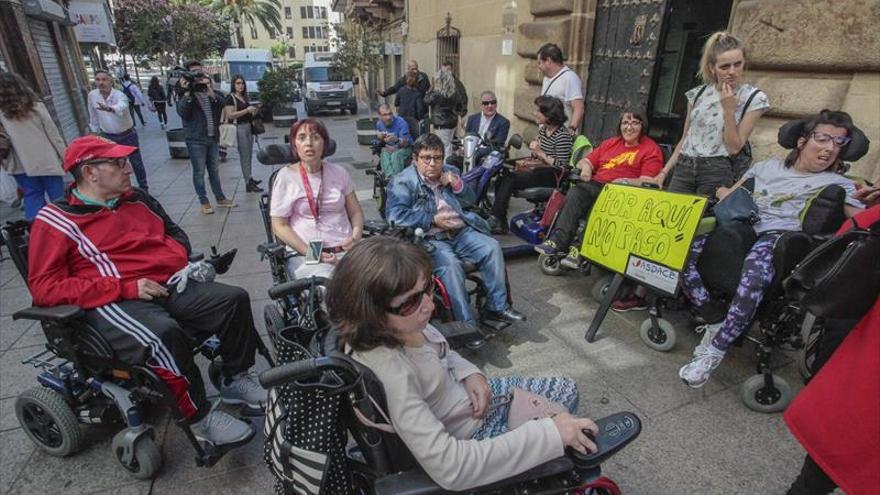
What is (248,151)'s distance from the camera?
6875 millimetres

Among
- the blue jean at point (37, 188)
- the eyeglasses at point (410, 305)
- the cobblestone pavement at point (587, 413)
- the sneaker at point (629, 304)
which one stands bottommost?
the cobblestone pavement at point (587, 413)

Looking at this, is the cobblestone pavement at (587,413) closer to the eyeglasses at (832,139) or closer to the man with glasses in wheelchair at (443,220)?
the man with glasses in wheelchair at (443,220)

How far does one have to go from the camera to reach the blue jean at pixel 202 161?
18.7 feet

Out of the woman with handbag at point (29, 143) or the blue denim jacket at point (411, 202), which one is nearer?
the blue denim jacket at point (411, 202)

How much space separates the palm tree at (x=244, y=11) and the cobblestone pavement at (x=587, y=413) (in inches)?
1769

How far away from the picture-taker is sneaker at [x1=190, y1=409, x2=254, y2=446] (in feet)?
6.70

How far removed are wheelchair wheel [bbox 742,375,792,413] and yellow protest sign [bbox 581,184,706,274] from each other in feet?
2.42

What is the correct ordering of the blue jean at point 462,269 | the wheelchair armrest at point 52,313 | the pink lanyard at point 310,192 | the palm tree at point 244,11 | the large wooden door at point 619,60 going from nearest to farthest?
the wheelchair armrest at point 52,313
the blue jean at point 462,269
the pink lanyard at point 310,192
the large wooden door at point 619,60
the palm tree at point 244,11

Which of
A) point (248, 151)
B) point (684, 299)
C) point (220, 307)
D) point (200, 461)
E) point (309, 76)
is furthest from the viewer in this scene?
point (309, 76)

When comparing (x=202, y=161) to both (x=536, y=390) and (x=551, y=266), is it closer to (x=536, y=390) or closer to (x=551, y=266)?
(x=551, y=266)

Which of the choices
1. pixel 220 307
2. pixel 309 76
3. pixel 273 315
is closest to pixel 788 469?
pixel 273 315

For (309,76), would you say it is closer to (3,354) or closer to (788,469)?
(3,354)

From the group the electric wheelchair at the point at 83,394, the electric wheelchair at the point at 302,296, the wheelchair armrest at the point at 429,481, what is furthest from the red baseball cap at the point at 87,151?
the wheelchair armrest at the point at 429,481

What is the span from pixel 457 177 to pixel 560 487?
2.40m
